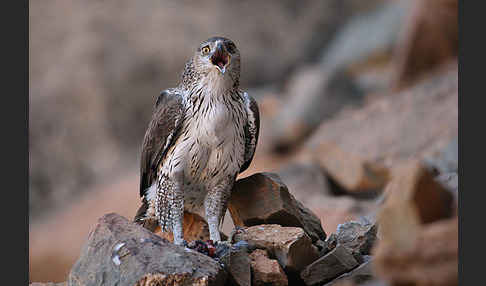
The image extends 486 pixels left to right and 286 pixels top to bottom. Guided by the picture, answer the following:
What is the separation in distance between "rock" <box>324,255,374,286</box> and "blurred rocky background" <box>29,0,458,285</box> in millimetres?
4228

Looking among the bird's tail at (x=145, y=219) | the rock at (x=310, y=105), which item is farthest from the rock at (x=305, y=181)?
the bird's tail at (x=145, y=219)

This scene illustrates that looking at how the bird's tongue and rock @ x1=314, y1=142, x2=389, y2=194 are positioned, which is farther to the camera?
rock @ x1=314, y1=142, x2=389, y2=194

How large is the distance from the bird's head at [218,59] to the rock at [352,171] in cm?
442

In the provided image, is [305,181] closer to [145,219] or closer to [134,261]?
[145,219]

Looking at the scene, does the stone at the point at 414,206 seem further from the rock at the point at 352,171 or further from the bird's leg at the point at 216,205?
the rock at the point at 352,171

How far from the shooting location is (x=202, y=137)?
4383 millimetres

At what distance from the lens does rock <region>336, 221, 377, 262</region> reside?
4.07 metres

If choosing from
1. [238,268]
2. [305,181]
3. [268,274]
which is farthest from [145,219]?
[305,181]

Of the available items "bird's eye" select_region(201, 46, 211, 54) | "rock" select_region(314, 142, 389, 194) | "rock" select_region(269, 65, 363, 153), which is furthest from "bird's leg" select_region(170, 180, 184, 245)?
"rock" select_region(269, 65, 363, 153)

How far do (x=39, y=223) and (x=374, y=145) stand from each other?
25.6ft

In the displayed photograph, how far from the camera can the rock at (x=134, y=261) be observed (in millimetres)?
3221

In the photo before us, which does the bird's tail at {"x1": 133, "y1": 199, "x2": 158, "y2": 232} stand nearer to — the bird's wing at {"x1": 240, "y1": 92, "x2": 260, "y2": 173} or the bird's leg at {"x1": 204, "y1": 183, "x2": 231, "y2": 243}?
the bird's leg at {"x1": 204, "y1": 183, "x2": 231, "y2": 243}

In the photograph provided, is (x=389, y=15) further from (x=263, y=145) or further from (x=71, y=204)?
(x=71, y=204)

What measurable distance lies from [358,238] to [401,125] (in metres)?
5.80
